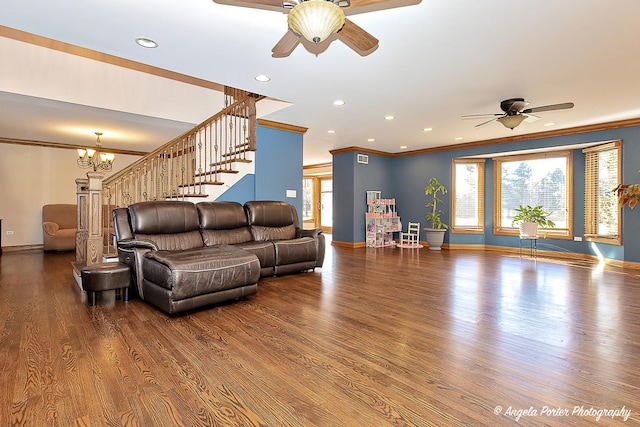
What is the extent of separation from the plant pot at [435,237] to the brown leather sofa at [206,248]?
396 cm

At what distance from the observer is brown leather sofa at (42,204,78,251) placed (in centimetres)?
709

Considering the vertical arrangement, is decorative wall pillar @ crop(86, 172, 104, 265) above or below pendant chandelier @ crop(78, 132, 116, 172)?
below

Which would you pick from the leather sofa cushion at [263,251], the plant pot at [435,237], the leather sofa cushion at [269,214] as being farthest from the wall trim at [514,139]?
the leather sofa cushion at [263,251]

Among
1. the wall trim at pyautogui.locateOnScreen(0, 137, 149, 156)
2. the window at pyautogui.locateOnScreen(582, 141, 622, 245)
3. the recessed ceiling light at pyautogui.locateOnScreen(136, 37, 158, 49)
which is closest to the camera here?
the recessed ceiling light at pyautogui.locateOnScreen(136, 37, 158, 49)

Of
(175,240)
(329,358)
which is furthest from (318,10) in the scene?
(175,240)

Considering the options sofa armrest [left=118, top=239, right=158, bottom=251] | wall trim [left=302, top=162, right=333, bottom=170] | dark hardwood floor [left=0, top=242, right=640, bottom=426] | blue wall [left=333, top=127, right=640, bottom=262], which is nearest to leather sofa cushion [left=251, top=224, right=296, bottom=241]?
dark hardwood floor [left=0, top=242, right=640, bottom=426]

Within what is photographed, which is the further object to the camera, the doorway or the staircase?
the doorway

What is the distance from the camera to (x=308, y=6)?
1.85m

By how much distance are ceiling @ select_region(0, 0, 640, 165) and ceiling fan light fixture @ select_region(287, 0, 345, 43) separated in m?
0.77

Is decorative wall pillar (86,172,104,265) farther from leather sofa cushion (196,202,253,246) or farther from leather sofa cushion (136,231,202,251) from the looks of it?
leather sofa cushion (196,202,253,246)

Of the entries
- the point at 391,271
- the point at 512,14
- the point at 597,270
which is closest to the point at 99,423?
the point at 512,14

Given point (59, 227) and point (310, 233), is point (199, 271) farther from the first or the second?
point (59, 227)

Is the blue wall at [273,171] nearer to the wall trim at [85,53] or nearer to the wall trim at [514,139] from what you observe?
the wall trim at [85,53]

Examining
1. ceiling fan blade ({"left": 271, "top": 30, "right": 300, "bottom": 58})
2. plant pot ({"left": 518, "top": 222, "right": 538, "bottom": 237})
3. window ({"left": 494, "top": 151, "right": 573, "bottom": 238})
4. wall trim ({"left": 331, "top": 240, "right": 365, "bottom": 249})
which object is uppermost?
ceiling fan blade ({"left": 271, "top": 30, "right": 300, "bottom": 58})
